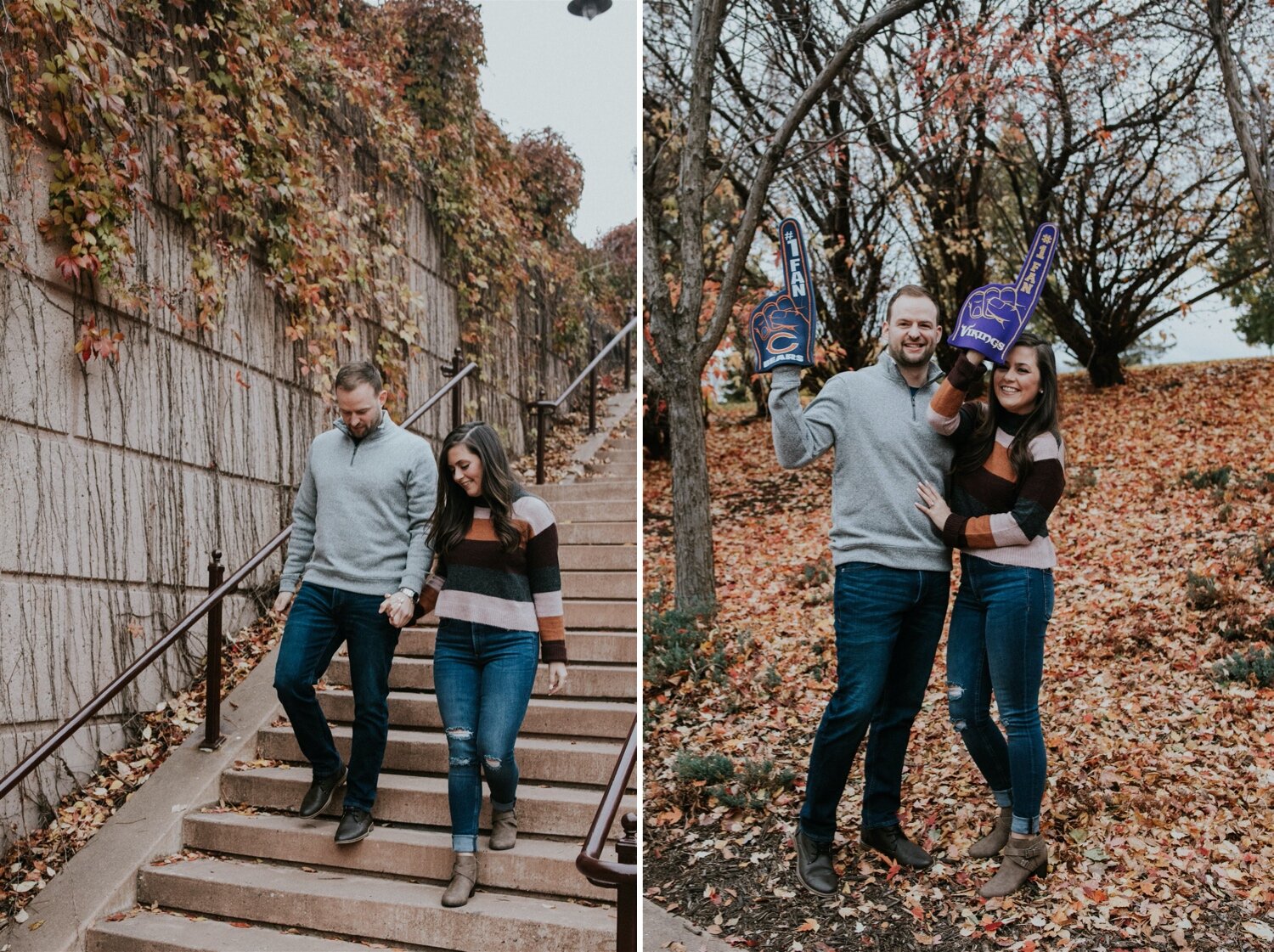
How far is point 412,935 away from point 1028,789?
1.68 meters

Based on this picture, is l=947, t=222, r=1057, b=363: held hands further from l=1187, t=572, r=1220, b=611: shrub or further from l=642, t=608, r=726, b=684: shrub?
l=642, t=608, r=726, b=684: shrub

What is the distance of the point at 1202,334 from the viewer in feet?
9.30

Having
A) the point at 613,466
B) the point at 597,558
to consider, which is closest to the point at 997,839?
the point at 597,558

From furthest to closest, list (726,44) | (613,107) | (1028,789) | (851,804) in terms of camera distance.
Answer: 1. (613,107)
2. (726,44)
3. (851,804)
4. (1028,789)

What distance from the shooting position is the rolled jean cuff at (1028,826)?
2.11m

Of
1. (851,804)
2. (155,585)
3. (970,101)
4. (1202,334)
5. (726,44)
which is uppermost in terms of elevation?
(726,44)

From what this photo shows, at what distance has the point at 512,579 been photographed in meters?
2.95

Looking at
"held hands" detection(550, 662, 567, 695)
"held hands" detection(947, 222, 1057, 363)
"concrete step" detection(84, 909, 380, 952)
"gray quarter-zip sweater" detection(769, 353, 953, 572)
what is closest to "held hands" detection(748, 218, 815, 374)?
"gray quarter-zip sweater" detection(769, 353, 953, 572)

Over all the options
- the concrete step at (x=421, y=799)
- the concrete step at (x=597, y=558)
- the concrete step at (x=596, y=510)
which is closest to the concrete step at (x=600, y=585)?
the concrete step at (x=597, y=558)

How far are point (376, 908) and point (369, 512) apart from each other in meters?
1.15

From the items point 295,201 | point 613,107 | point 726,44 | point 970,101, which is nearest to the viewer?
point 970,101

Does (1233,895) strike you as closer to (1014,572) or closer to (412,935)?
(1014,572)

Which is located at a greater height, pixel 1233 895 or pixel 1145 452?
→ pixel 1145 452

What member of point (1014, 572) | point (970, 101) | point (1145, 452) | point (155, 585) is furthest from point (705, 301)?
point (155, 585)
